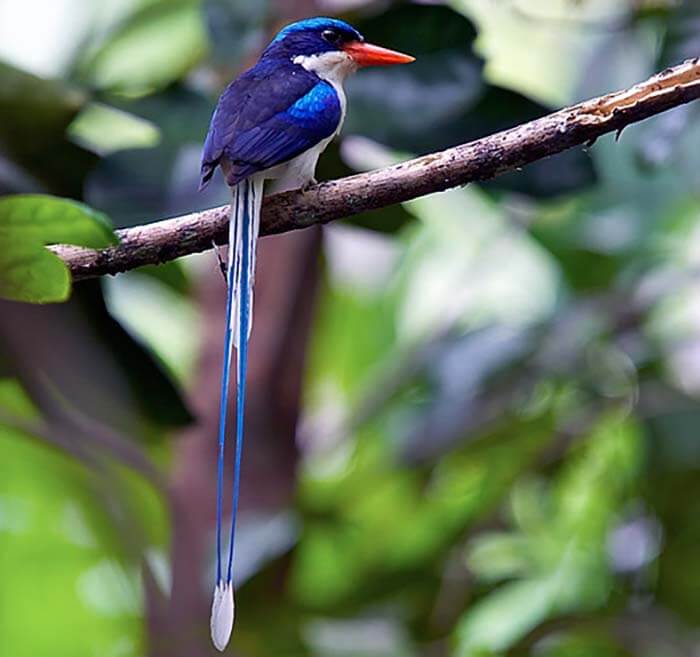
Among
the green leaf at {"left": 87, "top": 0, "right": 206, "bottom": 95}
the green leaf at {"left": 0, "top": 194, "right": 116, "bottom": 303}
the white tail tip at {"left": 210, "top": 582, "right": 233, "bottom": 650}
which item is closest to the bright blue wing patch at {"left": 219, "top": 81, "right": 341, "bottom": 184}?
the green leaf at {"left": 0, "top": 194, "right": 116, "bottom": 303}

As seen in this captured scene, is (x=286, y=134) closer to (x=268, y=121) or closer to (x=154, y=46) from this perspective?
(x=268, y=121)

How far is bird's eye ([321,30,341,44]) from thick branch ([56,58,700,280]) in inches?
9.4

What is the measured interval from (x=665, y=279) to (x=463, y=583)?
570mm

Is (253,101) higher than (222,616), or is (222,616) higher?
(253,101)

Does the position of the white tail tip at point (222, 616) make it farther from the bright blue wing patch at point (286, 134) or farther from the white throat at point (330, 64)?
the white throat at point (330, 64)

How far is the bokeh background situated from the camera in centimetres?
137

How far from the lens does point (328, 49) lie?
1203 mm

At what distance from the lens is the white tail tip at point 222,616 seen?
2.80 feet

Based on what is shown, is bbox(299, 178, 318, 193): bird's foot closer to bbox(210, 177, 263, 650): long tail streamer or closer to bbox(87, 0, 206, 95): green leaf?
bbox(210, 177, 263, 650): long tail streamer

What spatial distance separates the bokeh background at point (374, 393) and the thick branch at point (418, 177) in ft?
1.10

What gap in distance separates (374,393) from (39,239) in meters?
1.00

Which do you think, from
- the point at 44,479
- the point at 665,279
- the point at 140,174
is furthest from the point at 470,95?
the point at 44,479

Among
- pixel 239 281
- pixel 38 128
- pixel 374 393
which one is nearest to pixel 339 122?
pixel 239 281

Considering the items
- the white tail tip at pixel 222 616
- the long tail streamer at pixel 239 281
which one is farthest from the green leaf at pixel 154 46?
the white tail tip at pixel 222 616
